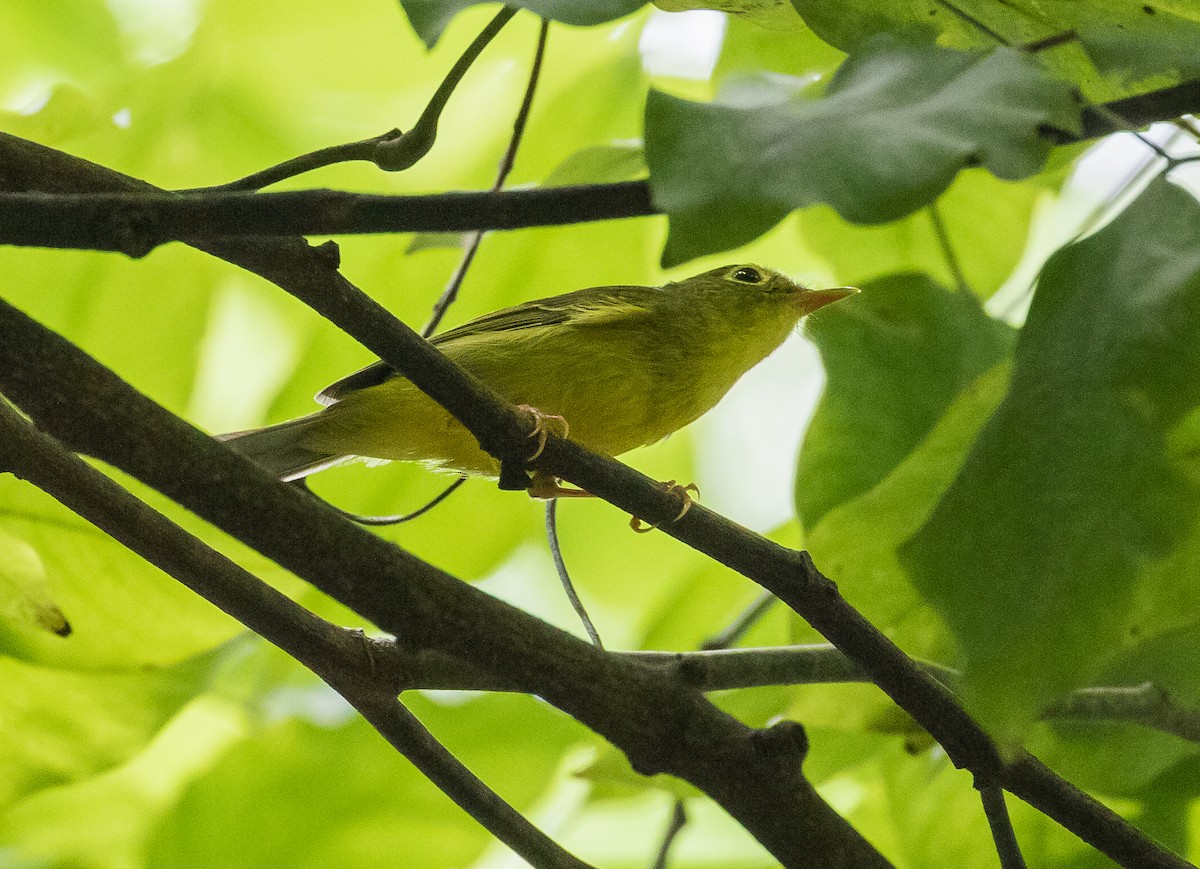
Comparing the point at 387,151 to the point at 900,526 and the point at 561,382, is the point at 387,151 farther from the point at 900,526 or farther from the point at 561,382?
the point at 561,382

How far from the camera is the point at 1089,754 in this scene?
1.57 metres

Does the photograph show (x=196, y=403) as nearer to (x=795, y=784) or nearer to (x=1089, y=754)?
(x=795, y=784)

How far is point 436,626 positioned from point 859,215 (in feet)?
1.93

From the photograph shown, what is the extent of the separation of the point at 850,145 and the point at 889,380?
34.7 inches

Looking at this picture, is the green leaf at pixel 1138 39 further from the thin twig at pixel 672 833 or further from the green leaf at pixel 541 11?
the thin twig at pixel 672 833

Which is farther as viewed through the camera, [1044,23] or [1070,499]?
[1044,23]

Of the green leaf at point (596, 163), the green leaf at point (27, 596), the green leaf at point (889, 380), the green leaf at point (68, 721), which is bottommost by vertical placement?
the green leaf at point (68, 721)

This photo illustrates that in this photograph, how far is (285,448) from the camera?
2.01 m

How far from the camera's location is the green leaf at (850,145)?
28.4 inches

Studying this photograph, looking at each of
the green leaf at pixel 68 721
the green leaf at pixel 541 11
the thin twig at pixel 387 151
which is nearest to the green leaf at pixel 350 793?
the green leaf at pixel 68 721

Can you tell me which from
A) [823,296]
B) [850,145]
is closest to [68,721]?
[850,145]

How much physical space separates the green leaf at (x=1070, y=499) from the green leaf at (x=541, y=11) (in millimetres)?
387

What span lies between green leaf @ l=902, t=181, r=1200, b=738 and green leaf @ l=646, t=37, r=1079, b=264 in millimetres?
131

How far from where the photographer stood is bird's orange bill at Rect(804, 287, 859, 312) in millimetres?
2242
